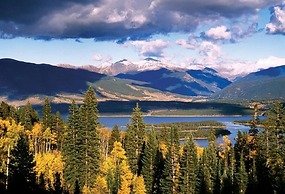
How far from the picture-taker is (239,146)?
111000 millimetres

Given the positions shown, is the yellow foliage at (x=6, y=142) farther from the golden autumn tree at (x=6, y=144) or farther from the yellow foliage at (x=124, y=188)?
the yellow foliage at (x=124, y=188)

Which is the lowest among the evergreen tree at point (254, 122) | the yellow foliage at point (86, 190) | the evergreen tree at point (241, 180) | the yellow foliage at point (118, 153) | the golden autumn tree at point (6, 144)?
the evergreen tree at point (241, 180)

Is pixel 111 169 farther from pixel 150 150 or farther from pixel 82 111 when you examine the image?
pixel 82 111

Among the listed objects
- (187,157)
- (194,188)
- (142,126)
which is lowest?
(194,188)

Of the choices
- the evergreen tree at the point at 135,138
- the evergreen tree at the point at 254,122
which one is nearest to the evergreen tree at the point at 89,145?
the evergreen tree at the point at 135,138

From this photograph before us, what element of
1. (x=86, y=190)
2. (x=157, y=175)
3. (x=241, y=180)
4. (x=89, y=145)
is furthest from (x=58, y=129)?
(x=241, y=180)

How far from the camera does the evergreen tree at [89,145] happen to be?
70312 mm

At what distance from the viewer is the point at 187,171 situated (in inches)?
3172

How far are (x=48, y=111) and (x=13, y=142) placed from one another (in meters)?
40.6

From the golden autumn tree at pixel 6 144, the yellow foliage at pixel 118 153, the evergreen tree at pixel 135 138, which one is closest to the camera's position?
the golden autumn tree at pixel 6 144

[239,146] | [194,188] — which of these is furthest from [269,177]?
[239,146]

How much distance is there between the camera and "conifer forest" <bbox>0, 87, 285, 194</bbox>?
69.3m

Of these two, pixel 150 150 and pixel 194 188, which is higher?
pixel 150 150

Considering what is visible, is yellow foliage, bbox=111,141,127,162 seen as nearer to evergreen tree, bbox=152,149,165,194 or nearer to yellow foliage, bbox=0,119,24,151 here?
evergreen tree, bbox=152,149,165,194
